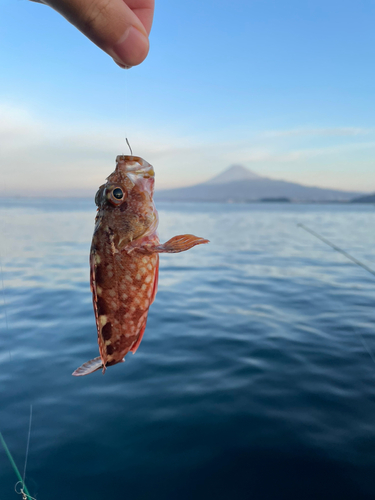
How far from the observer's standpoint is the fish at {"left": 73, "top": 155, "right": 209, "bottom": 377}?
8.07ft

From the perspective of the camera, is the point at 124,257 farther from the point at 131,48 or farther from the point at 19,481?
the point at 19,481

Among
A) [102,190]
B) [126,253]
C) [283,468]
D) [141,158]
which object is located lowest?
[283,468]

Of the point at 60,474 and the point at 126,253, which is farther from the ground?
the point at 126,253

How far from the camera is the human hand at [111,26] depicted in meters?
1.89

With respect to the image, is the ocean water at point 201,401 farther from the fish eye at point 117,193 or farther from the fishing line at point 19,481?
the fish eye at point 117,193

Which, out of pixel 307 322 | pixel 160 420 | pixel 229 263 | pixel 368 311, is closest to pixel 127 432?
pixel 160 420

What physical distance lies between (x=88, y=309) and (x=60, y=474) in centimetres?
793

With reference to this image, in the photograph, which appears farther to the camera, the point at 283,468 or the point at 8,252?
the point at 8,252

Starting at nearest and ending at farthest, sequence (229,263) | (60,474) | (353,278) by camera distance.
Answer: (60,474)
(353,278)
(229,263)

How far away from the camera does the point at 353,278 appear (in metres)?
18.3

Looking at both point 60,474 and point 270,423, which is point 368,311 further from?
point 60,474

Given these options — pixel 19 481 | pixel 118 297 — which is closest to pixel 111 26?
pixel 118 297

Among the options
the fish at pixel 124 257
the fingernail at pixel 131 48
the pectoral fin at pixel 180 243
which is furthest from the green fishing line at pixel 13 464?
the fingernail at pixel 131 48

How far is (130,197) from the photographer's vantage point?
2830mm
